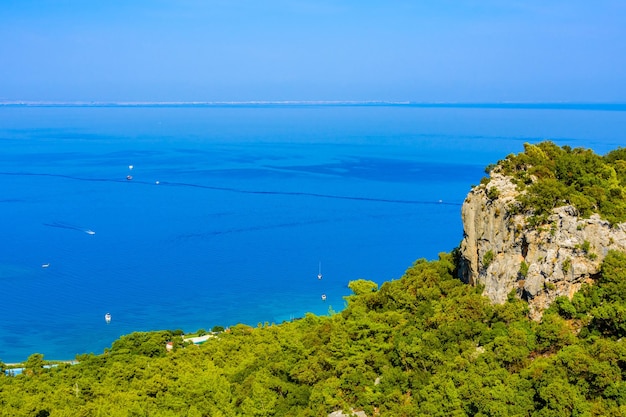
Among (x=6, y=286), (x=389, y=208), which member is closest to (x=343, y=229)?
(x=389, y=208)

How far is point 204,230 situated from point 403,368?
4703 cm

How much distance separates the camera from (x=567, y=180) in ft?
71.0

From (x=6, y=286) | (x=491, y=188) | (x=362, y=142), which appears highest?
(x=362, y=142)

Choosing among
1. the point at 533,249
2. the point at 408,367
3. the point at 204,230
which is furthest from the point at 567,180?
the point at 204,230

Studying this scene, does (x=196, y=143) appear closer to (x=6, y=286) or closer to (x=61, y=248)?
(x=61, y=248)

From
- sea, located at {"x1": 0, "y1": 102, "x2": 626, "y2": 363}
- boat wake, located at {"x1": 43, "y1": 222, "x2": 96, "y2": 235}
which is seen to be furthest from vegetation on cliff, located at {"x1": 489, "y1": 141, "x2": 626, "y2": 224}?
boat wake, located at {"x1": 43, "y1": 222, "x2": 96, "y2": 235}

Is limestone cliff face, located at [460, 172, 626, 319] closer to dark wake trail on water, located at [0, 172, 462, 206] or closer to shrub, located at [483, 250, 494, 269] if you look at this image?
shrub, located at [483, 250, 494, 269]

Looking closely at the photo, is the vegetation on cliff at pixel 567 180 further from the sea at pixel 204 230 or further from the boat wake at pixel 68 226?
the boat wake at pixel 68 226

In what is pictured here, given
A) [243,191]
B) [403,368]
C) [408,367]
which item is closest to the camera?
[408,367]

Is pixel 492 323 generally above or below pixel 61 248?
below

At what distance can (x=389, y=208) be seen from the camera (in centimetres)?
7419

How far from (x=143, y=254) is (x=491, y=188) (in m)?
42.1

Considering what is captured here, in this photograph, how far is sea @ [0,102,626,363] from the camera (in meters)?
43.5

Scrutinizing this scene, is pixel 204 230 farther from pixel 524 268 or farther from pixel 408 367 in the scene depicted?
pixel 524 268
